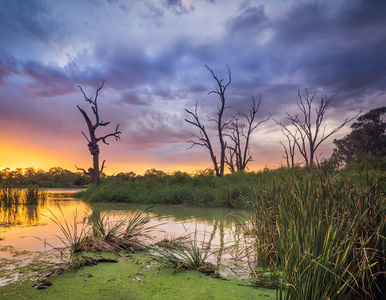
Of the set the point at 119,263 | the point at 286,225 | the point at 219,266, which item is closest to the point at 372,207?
the point at 286,225

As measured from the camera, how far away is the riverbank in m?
2.37

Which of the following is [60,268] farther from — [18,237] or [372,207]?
[372,207]

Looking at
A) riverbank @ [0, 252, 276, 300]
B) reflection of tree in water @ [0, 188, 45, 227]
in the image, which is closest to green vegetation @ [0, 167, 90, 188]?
reflection of tree in water @ [0, 188, 45, 227]

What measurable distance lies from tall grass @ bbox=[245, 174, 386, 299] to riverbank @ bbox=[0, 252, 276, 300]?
51 centimetres

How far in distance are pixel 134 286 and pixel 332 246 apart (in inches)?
71.2

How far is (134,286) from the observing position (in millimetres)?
2564

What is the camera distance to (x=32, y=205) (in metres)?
9.91

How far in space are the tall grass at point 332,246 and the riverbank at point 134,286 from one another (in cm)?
51

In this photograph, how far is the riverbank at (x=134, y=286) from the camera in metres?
2.37

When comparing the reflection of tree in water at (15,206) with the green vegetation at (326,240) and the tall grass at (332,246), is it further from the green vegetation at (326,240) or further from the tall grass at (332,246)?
the tall grass at (332,246)

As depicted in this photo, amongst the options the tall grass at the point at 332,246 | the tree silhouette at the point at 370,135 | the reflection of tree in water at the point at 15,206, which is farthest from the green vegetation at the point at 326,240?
the tree silhouette at the point at 370,135

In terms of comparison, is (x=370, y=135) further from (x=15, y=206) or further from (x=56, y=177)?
(x=56, y=177)

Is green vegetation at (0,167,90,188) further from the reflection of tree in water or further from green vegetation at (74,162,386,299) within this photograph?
green vegetation at (74,162,386,299)

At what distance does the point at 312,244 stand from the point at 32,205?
10551mm
